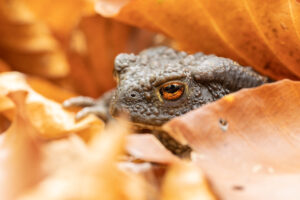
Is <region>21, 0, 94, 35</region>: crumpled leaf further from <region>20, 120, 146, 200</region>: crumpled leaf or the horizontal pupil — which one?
<region>20, 120, 146, 200</region>: crumpled leaf

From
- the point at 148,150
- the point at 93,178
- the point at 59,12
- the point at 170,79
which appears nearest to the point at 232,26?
the point at 170,79

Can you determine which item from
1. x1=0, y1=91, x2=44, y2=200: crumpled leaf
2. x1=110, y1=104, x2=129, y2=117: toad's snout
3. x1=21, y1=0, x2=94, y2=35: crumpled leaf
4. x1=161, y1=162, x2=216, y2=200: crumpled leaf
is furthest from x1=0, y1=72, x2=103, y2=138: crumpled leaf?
x1=21, y1=0, x2=94, y2=35: crumpled leaf

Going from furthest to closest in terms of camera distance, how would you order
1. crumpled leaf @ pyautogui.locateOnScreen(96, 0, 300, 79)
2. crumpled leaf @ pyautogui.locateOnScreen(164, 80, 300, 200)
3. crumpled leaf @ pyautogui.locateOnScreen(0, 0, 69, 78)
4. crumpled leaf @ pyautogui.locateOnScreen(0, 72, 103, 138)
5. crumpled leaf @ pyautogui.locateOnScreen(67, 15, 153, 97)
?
1. crumpled leaf @ pyautogui.locateOnScreen(0, 0, 69, 78)
2. crumpled leaf @ pyautogui.locateOnScreen(67, 15, 153, 97)
3. crumpled leaf @ pyautogui.locateOnScreen(96, 0, 300, 79)
4. crumpled leaf @ pyautogui.locateOnScreen(0, 72, 103, 138)
5. crumpled leaf @ pyautogui.locateOnScreen(164, 80, 300, 200)

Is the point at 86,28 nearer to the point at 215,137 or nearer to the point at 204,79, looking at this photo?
the point at 204,79

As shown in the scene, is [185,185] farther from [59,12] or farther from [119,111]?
[59,12]

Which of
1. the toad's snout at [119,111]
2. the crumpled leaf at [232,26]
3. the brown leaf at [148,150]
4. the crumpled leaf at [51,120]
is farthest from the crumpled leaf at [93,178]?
the crumpled leaf at [232,26]

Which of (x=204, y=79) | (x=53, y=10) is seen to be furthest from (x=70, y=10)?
(x=204, y=79)
